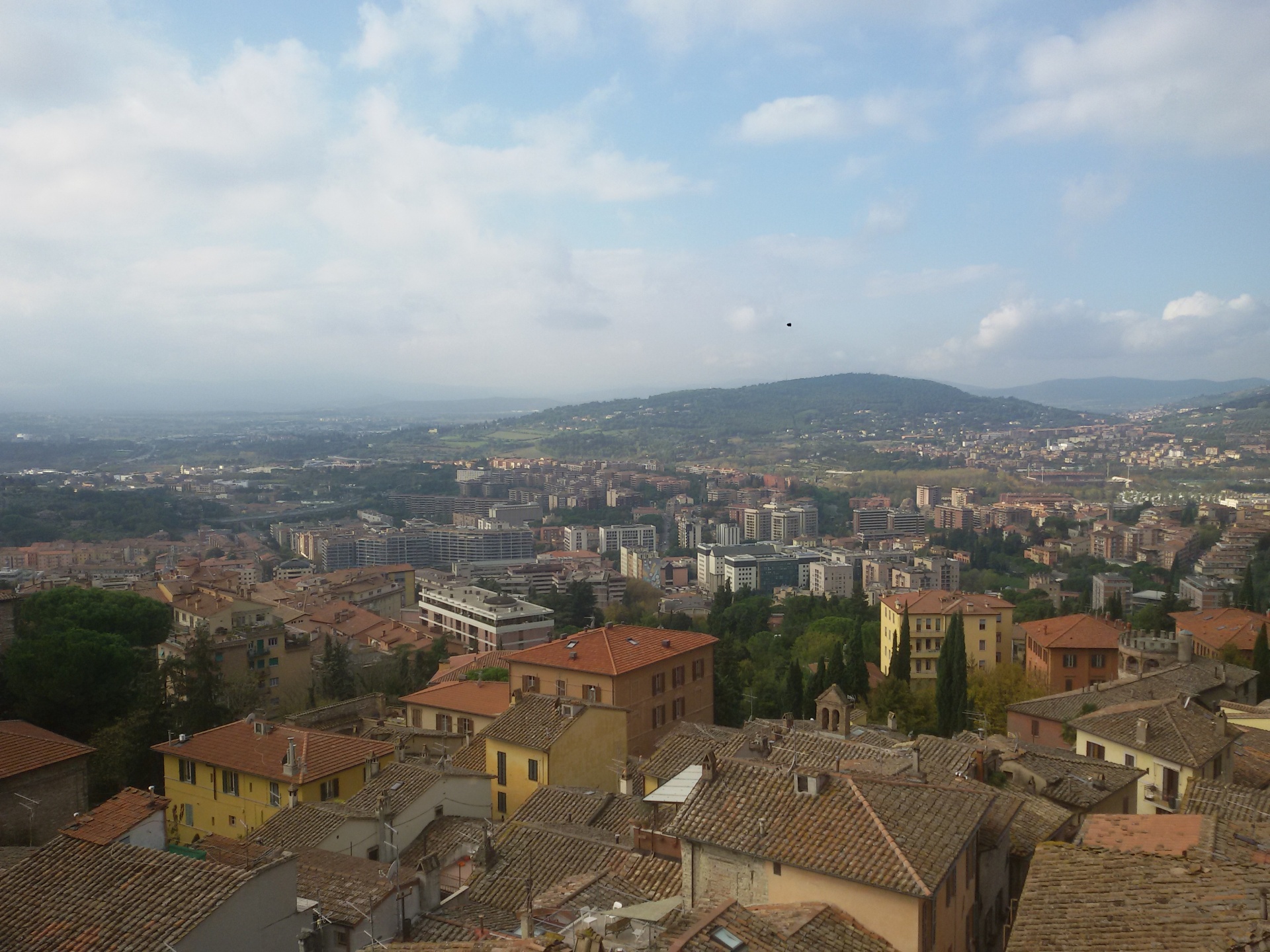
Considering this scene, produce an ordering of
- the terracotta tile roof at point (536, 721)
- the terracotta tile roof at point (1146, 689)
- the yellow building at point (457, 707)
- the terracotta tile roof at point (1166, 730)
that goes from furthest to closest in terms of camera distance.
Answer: the yellow building at point (457, 707)
the terracotta tile roof at point (1146, 689)
the terracotta tile roof at point (536, 721)
the terracotta tile roof at point (1166, 730)

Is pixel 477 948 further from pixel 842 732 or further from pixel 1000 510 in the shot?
pixel 1000 510

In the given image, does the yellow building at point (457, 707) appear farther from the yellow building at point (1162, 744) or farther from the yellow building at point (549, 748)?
the yellow building at point (1162, 744)

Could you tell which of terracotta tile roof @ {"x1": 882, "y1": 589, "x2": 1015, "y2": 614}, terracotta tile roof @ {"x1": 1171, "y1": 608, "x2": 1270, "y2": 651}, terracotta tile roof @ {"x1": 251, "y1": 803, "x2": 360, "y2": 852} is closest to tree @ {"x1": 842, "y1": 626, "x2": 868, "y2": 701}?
terracotta tile roof @ {"x1": 882, "y1": 589, "x2": 1015, "y2": 614}

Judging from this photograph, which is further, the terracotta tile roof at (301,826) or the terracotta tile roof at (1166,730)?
the terracotta tile roof at (1166,730)

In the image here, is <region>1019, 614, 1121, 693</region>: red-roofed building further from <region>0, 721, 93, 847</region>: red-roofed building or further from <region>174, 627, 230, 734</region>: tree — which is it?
<region>0, 721, 93, 847</region>: red-roofed building

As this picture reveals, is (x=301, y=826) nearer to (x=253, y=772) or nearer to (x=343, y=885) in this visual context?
(x=343, y=885)

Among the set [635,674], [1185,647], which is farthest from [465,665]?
[1185,647]

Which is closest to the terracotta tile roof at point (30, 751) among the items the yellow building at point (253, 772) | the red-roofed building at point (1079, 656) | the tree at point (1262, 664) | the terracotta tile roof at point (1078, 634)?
the yellow building at point (253, 772)
